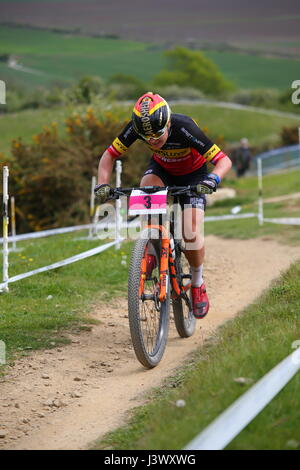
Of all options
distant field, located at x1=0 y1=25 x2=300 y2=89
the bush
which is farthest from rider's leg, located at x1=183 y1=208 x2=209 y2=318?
distant field, located at x1=0 y1=25 x2=300 y2=89

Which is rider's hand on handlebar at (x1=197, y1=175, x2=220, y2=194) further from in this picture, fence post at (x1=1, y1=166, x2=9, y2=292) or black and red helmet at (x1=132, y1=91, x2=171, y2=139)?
fence post at (x1=1, y1=166, x2=9, y2=292)

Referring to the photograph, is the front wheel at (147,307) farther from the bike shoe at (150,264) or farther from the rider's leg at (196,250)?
the rider's leg at (196,250)

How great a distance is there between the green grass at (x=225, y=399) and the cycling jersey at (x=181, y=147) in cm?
164

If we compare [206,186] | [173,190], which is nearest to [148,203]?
[173,190]

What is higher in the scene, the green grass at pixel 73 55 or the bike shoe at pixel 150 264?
the green grass at pixel 73 55

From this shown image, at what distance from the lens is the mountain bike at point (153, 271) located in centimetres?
568

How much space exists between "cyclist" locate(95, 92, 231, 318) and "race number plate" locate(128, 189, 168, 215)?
13.7 inches

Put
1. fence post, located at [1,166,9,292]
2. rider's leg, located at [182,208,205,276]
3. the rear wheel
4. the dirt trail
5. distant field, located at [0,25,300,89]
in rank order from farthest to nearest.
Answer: distant field, located at [0,25,300,89] → fence post, located at [1,166,9,292] → the rear wheel → rider's leg, located at [182,208,205,276] → the dirt trail

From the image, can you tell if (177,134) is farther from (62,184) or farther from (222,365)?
(62,184)

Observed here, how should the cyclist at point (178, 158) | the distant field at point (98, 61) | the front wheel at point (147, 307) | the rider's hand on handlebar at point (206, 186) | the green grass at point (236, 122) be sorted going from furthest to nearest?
1. the distant field at point (98, 61)
2. the green grass at point (236, 122)
3. the cyclist at point (178, 158)
4. the rider's hand on handlebar at point (206, 186)
5. the front wheel at point (147, 307)

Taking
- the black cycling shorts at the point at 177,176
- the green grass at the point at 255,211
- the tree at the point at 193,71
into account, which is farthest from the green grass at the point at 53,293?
the tree at the point at 193,71

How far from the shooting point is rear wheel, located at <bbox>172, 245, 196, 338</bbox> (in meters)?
6.62

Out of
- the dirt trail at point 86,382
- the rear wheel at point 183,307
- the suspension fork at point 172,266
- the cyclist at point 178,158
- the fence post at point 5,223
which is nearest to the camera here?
the dirt trail at point 86,382

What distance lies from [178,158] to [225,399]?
3.00 metres
